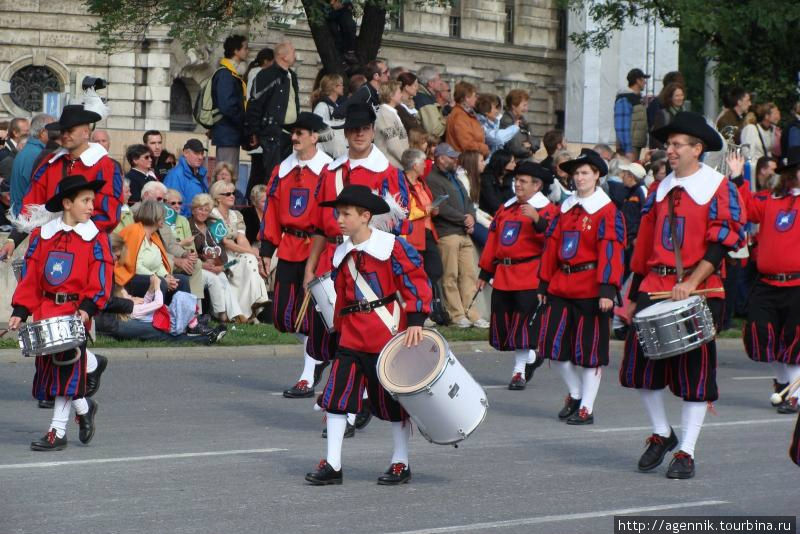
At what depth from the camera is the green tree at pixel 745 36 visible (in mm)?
26156

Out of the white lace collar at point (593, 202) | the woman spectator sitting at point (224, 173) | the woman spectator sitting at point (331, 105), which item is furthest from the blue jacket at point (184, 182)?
the white lace collar at point (593, 202)

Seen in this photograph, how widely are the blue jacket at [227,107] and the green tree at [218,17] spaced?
3.64 meters

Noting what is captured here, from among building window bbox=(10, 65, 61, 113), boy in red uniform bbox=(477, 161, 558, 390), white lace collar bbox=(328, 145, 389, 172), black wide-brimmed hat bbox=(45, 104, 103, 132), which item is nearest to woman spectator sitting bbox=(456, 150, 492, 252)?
boy in red uniform bbox=(477, 161, 558, 390)

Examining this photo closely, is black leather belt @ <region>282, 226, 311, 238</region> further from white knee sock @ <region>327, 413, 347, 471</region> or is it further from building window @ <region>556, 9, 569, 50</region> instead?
building window @ <region>556, 9, 569, 50</region>

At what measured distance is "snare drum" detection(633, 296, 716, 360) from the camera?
9875 mm

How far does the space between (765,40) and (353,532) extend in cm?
2219

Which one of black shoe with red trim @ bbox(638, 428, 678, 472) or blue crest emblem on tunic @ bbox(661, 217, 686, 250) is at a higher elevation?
blue crest emblem on tunic @ bbox(661, 217, 686, 250)

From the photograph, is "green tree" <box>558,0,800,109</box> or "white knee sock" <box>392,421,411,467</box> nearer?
"white knee sock" <box>392,421,411,467</box>

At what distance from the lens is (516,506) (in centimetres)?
905

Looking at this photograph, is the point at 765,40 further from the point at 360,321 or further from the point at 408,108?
the point at 360,321

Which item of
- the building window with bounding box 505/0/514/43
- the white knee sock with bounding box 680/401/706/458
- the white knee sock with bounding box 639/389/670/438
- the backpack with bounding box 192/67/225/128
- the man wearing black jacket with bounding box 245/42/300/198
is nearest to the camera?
the white knee sock with bounding box 680/401/706/458

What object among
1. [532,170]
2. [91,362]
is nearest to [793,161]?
[532,170]

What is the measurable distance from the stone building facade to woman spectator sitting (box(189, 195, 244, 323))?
1166cm

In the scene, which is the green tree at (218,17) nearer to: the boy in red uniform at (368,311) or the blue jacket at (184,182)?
the blue jacket at (184,182)
